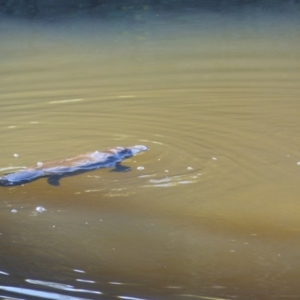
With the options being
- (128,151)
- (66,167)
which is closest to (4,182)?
(66,167)

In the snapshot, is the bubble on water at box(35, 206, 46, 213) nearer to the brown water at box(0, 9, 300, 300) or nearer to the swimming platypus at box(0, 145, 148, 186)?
the brown water at box(0, 9, 300, 300)

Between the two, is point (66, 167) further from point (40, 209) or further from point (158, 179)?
point (158, 179)

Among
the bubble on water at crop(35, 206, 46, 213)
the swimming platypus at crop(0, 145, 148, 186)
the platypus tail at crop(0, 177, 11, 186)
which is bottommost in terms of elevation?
the bubble on water at crop(35, 206, 46, 213)

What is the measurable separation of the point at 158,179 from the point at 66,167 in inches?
24.1

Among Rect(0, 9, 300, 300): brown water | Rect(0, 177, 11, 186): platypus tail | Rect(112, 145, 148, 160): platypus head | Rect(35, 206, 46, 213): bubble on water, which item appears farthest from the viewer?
Rect(112, 145, 148, 160): platypus head

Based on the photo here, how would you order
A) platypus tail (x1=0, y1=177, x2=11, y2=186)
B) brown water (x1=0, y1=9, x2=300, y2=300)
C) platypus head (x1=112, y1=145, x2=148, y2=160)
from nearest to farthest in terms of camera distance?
brown water (x1=0, y1=9, x2=300, y2=300) → platypus tail (x1=0, y1=177, x2=11, y2=186) → platypus head (x1=112, y1=145, x2=148, y2=160)

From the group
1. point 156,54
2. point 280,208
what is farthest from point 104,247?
point 156,54

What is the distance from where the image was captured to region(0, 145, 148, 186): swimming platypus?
13.7 ft

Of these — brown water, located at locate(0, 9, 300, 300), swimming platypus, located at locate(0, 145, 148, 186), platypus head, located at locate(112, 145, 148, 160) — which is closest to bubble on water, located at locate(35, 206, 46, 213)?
brown water, located at locate(0, 9, 300, 300)

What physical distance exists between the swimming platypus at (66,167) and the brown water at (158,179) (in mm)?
64

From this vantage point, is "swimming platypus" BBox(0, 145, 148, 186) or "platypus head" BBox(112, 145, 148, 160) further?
"platypus head" BBox(112, 145, 148, 160)

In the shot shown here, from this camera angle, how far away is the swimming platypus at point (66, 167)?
4180mm

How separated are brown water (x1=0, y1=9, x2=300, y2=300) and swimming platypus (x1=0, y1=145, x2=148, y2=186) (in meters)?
0.06

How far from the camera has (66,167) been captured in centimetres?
424
